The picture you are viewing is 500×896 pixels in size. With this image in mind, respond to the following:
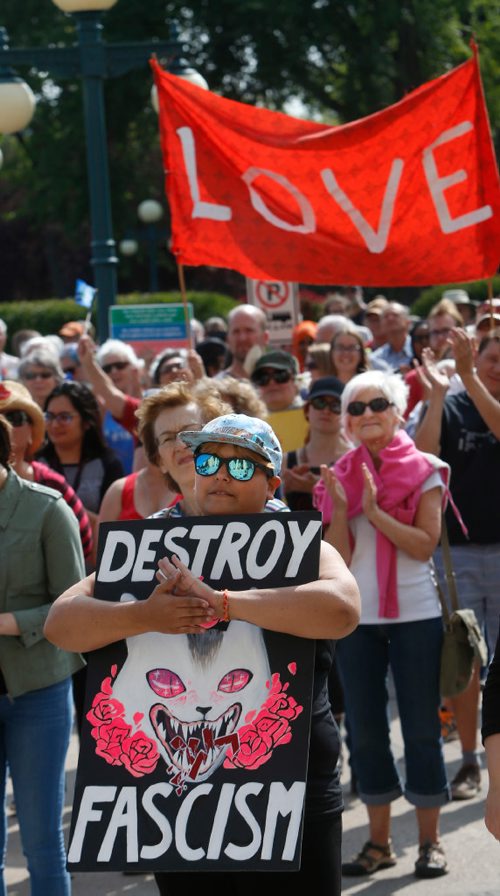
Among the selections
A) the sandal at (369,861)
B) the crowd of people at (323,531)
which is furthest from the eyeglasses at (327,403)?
the sandal at (369,861)

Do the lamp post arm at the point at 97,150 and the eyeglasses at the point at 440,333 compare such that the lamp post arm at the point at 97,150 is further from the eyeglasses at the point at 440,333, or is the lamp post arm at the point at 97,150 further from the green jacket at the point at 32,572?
the green jacket at the point at 32,572

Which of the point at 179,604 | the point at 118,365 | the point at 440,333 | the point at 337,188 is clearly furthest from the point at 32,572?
the point at 440,333

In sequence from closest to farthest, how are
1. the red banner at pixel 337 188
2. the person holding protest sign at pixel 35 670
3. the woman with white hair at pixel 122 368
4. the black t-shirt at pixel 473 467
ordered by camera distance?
the person holding protest sign at pixel 35 670, the black t-shirt at pixel 473 467, the red banner at pixel 337 188, the woman with white hair at pixel 122 368

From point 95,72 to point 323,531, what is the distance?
5860 millimetres

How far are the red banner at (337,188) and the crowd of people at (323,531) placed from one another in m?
0.61

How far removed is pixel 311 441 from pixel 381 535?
59.7 inches

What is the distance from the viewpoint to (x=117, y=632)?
3.23 meters

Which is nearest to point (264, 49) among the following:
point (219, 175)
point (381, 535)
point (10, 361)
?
point (10, 361)

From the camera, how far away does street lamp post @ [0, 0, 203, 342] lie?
10.6 metres

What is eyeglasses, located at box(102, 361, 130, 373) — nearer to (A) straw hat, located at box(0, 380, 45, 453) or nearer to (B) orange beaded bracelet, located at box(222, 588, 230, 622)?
(A) straw hat, located at box(0, 380, 45, 453)

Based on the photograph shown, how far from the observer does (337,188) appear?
7137mm

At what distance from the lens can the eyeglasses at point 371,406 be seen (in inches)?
225

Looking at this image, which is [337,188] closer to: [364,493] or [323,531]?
[323,531]

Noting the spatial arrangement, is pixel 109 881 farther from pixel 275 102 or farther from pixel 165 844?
pixel 275 102
